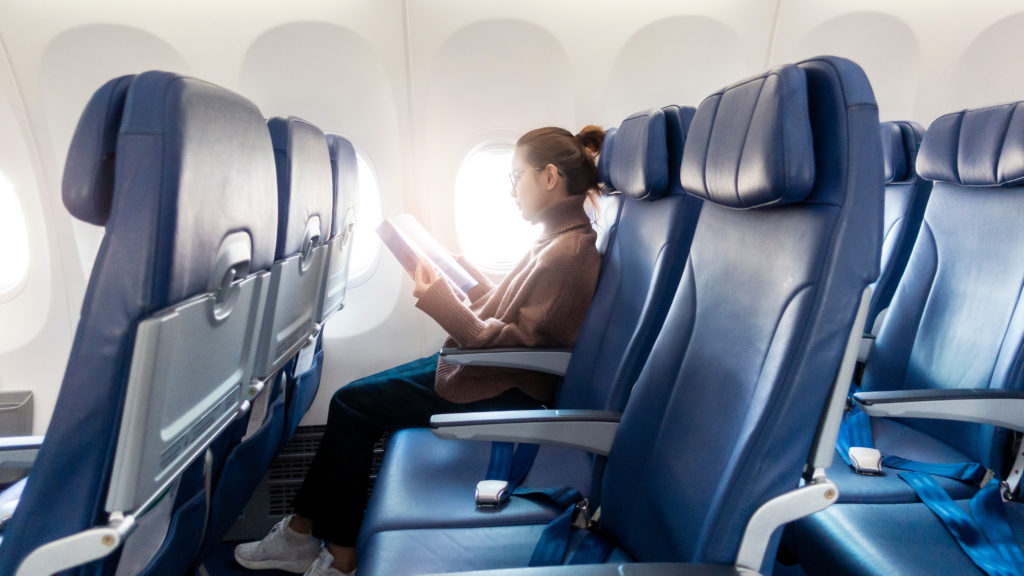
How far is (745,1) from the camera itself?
3125 mm

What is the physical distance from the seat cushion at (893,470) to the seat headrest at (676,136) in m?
0.85

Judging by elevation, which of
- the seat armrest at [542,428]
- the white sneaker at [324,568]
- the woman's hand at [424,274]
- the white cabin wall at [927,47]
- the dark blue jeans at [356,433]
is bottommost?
the white sneaker at [324,568]

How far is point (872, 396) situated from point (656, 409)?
68cm

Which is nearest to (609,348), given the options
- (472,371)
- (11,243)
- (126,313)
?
(472,371)

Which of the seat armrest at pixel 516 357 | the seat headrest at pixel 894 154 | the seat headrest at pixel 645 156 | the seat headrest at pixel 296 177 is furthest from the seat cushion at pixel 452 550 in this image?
the seat headrest at pixel 894 154

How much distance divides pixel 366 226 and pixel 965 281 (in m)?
2.42

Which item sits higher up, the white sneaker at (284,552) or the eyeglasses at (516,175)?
the eyeglasses at (516,175)

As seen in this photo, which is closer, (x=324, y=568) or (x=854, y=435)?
(x=854, y=435)

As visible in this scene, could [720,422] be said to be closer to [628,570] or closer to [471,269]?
[628,570]

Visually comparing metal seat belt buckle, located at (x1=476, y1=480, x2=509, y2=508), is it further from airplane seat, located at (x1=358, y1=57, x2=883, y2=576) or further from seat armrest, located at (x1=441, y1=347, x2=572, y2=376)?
seat armrest, located at (x1=441, y1=347, x2=572, y2=376)

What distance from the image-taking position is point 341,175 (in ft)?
7.97

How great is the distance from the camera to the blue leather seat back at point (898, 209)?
2.61 m

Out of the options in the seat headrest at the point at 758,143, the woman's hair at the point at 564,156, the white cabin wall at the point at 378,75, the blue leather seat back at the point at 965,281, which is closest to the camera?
the seat headrest at the point at 758,143

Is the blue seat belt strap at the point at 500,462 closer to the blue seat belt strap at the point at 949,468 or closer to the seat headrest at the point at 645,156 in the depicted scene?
the seat headrest at the point at 645,156
